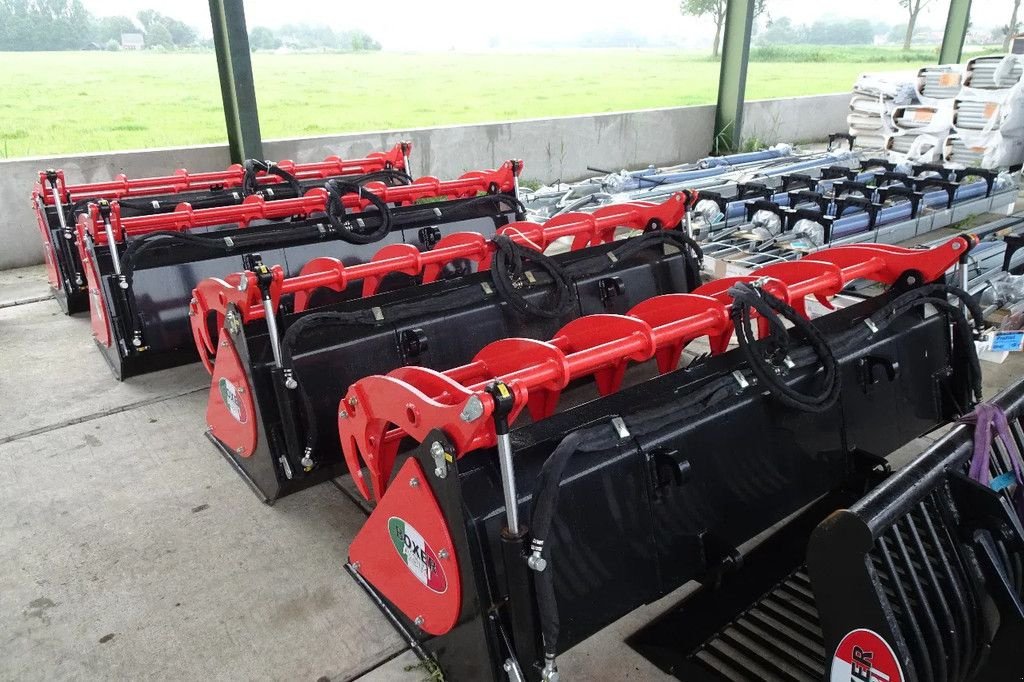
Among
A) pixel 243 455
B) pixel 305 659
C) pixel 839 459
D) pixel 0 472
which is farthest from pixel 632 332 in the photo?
pixel 0 472

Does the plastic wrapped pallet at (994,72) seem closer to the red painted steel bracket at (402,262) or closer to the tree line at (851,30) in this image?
the red painted steel bracket at (402,262)

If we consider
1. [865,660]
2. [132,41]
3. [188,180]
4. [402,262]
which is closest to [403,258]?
[402,262]

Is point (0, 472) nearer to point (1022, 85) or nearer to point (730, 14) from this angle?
point (730, 14)

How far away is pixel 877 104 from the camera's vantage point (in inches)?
388

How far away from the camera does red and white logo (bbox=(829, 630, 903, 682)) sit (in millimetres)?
1403

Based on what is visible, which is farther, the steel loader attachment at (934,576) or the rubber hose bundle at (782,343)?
the rubber hose bundle at (782,343)

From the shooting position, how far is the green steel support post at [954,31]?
1314 cm

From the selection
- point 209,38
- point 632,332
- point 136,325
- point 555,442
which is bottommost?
point 136,325

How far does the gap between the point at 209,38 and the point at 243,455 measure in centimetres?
562

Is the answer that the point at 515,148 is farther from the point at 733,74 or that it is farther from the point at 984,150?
the point at 984,150

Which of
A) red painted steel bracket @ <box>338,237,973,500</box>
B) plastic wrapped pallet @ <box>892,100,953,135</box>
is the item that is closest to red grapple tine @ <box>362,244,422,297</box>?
red painted steel bracket @ <box>338,237,973,500</box>

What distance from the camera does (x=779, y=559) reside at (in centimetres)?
246

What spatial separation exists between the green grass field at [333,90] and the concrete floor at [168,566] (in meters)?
4.79

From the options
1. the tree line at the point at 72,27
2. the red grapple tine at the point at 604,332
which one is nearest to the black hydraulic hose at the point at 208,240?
the red grapple tine at the point at 604,332
